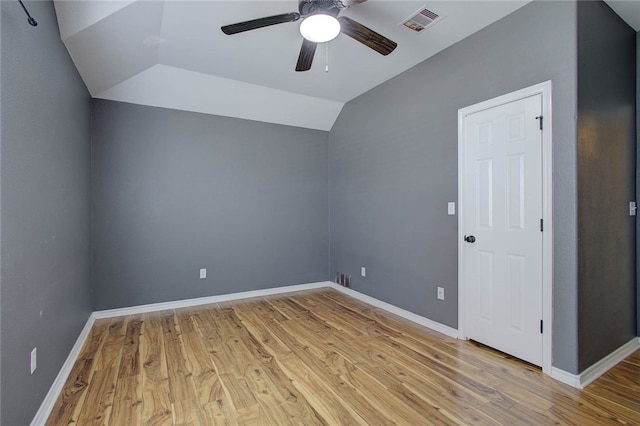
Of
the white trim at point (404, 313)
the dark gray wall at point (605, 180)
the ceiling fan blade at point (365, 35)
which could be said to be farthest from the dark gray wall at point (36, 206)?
the dark gray wall at point (605, 180)

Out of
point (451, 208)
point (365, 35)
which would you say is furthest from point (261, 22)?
point (451, 208)

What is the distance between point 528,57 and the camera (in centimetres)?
236

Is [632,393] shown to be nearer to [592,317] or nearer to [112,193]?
[592,317]

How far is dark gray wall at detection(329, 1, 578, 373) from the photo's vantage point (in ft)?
7.12

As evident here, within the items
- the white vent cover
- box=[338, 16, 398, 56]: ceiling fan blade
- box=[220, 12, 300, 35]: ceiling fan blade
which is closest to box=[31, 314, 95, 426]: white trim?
box=[220, 12, 300, 35]: ceiling fan blade

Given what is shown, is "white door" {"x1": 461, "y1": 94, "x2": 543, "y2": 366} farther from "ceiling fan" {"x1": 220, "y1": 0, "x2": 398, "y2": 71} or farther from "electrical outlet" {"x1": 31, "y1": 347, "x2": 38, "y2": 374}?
"electrical outlet" {"x1": 31, "y1": 347, "x2": 38, "y2": 374}

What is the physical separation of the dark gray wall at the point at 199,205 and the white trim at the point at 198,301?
72mm

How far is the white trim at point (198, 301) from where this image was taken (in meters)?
3.58

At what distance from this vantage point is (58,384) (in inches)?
82.0

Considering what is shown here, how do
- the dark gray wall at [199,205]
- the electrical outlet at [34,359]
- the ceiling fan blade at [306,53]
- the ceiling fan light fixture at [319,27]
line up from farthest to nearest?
1. the dark gray wall at [199,205]
2. the ceiling fan blade at [306,53]
3. the ceiling fan light fixture at [319,27]
4. the electrical outlet at [34,359]

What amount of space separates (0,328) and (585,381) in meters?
3.44

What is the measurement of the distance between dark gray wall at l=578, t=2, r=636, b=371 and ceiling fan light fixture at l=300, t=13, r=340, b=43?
5.67 feet

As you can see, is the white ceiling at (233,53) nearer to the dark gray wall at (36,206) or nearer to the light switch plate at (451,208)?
the dark gray wall at (36,206)

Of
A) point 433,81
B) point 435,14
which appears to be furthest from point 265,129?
point 435,14
